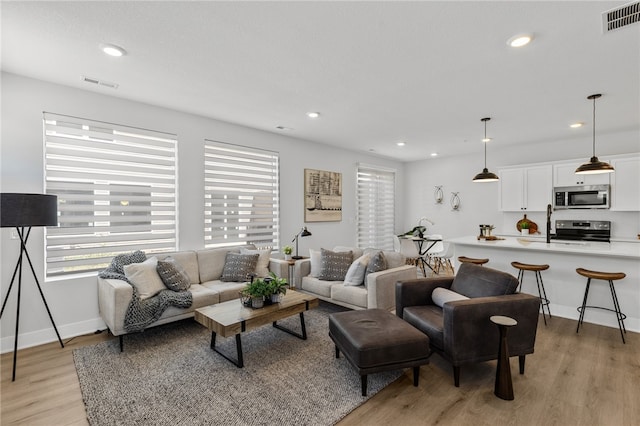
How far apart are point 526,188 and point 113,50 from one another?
669cm

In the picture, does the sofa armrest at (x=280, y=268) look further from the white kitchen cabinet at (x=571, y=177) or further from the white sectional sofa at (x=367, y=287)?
the white kitchen cabinet at (x=571, y=177)

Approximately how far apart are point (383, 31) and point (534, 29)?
3.56 ft

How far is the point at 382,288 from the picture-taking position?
11.5 feet

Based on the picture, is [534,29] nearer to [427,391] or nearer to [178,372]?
[427,391]

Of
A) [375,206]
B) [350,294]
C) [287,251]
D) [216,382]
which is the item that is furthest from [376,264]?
[375,206]

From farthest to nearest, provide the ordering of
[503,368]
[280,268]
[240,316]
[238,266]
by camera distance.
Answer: [280,268] < [238,266] < [240,316] < [503,368]

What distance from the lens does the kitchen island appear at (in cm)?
343

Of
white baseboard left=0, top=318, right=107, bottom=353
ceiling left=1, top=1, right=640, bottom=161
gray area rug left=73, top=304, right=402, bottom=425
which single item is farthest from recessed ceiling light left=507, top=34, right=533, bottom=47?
white baseboard left=0, top=318, right=107, bottom=353

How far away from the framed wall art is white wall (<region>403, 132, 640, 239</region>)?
269 cm

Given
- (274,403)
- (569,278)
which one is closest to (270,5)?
(274,403)

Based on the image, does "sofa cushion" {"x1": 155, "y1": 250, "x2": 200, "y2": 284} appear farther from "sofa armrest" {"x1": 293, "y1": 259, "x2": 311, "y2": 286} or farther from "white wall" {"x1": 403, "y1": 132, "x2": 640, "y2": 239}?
"white wall" {"x1": 403, "y1": 132, "x2": 640, "y2": 239}

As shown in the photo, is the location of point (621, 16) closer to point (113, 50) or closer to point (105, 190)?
point (113, 50)

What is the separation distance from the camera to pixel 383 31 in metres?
2.26

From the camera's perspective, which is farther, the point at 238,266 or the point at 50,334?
the point at 238,266
